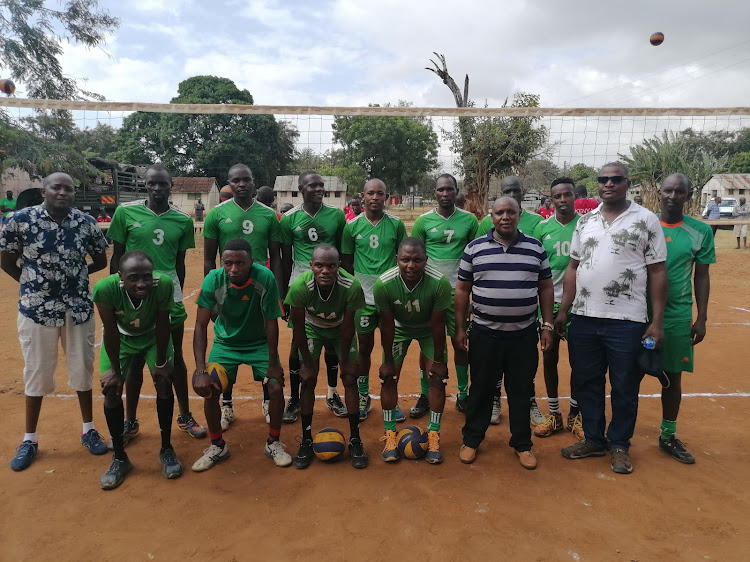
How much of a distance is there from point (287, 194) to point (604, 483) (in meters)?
38.3

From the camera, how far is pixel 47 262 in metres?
3.77

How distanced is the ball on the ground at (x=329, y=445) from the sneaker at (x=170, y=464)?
993 millimetres

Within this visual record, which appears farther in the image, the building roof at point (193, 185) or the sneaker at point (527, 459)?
the building roof at point (193, 185)

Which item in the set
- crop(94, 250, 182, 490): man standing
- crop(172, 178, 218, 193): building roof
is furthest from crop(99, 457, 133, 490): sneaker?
crop(172, 178, 218, 193): building roof

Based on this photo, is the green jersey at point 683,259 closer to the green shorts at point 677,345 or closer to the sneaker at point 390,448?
the green shorts at point 677,345

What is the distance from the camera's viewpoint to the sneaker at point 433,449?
3811 millimetres

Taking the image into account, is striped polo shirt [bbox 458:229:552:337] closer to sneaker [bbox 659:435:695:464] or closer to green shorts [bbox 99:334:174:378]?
sneaker [bbox 659:435:695:464]

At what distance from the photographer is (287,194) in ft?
131

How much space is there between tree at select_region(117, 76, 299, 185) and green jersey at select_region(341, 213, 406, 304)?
2917cm

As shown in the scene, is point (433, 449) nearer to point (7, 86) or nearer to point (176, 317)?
point (176, 317)

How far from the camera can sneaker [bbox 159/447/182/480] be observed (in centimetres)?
360

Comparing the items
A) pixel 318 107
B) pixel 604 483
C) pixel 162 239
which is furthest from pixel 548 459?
pixel 318 107

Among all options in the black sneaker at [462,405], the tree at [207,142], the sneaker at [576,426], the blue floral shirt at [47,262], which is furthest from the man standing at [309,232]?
the tree at [207,142]

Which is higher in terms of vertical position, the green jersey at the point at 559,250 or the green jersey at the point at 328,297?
the green jersey at the point at 559,250
